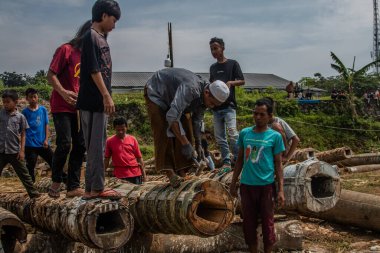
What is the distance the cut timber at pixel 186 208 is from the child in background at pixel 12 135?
1904mm

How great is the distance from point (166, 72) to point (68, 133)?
1160 mm

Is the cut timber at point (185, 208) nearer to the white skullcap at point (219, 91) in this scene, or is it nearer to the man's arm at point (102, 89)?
the white skullcap at point (219, 91)

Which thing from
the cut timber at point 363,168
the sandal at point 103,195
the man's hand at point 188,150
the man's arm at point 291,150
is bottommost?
the cut timber at point 363,168

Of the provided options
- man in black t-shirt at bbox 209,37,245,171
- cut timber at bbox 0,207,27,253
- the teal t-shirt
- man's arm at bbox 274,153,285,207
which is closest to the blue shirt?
cut timber at bbox 0,207,27,253

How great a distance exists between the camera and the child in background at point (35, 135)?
7.74 m

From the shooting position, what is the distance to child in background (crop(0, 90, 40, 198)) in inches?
251

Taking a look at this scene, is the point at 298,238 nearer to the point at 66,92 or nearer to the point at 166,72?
the point at 166,72

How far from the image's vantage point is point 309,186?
18.1 ft

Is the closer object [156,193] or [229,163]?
[156,193]

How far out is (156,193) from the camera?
501 cm

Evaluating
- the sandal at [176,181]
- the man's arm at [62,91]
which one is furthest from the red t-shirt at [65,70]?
the sandal at [176,181]

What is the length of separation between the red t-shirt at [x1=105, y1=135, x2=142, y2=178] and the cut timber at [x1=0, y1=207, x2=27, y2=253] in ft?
7.53

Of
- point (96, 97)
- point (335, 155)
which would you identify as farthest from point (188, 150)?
point (335, 155)

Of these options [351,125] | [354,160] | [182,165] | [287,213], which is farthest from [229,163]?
[351,125]
